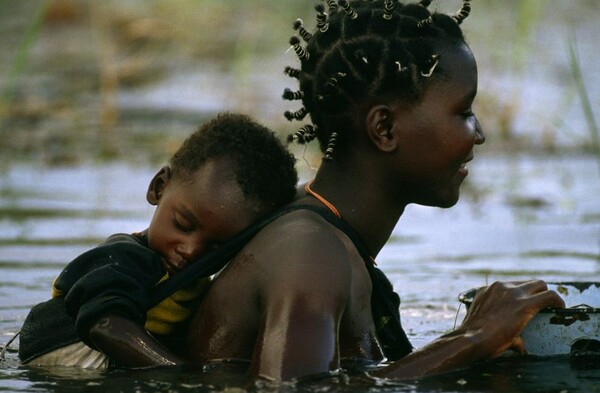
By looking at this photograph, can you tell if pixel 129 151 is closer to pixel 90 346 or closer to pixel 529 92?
pixel 529 92

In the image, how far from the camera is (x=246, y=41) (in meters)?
13.9

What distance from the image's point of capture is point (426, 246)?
27.2 ft

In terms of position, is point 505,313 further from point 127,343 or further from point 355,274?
point 127,343

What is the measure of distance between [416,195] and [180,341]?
3.12 feet

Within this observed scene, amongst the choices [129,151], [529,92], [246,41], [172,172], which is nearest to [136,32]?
[246,41]

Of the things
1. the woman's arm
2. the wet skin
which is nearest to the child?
the wet skin

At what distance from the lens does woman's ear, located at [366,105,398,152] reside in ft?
14.9

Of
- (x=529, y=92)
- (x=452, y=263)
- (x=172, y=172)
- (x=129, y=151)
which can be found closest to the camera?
(x=172, y=172)

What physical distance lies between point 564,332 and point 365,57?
1120mm

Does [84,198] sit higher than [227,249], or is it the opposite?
[84,198]

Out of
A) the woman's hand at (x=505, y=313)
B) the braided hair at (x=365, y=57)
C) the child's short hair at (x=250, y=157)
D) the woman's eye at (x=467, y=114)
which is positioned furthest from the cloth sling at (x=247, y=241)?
the woman's eye at (x=467, y=114)

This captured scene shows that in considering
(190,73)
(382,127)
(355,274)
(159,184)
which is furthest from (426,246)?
(190,73)

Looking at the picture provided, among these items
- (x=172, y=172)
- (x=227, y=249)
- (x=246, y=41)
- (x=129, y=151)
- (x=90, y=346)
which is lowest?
(x=90, y=346)

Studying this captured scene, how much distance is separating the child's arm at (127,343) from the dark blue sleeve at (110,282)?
0.12 feet
